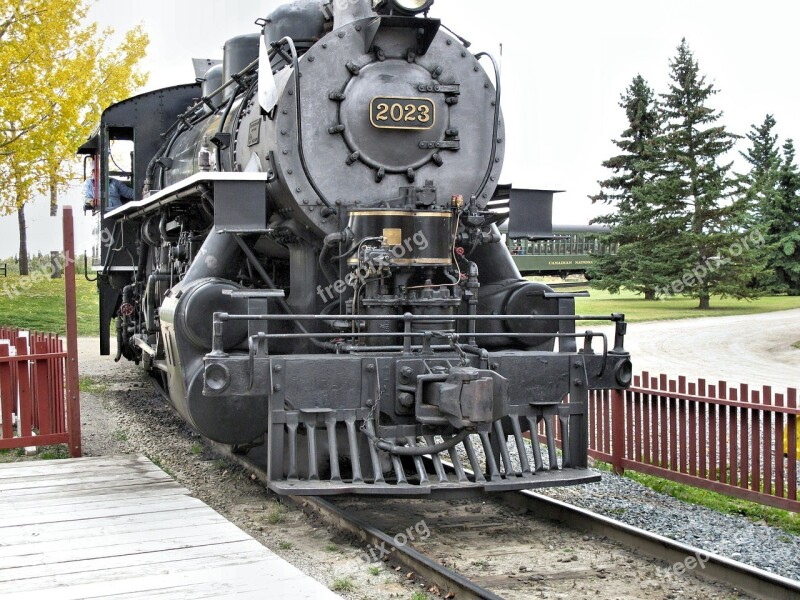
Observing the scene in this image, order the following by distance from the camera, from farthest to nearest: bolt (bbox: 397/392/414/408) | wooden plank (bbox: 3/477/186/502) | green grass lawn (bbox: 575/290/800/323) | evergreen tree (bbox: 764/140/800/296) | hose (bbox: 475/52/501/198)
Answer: evergreen tree (bbox: 764/140/800/296) → green grass lawn (bbox: 575/290/800/323) → hose (bbox: 475/52/501/198) → wooden plank (bbox: 3/477/186/502) → bolt (bbox: 397/392/414/408)

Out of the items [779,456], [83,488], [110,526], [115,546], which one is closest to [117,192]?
[83,488]

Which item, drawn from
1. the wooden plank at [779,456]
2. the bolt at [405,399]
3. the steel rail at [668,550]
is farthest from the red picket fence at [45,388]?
the wooden plank at [779,456]

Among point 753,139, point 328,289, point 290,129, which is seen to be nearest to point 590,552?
point 328,289

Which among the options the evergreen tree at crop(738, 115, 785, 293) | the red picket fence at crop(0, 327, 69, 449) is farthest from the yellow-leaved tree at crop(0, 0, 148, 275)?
the evergreen tree at crop(738, 115, 785, 293)

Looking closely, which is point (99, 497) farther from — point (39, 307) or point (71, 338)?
point (39, 307)

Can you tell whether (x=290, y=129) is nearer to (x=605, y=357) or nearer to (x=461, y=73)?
(x=461, y=73)

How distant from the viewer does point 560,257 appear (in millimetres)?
38094

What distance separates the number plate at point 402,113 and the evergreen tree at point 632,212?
21345 millimetres

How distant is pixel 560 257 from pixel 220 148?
104 feet

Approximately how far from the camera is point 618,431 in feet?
25.8

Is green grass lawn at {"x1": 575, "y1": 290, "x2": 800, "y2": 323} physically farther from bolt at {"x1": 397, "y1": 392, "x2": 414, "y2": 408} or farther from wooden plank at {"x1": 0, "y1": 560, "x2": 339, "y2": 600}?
wooden plank at {"x1": 0, "y1": 560, "x2": 339, "y2": 600}

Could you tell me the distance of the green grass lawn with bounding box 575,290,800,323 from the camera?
24547 millimetres

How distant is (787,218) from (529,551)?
30.1 meters

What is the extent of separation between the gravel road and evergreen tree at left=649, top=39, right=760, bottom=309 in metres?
2.59
